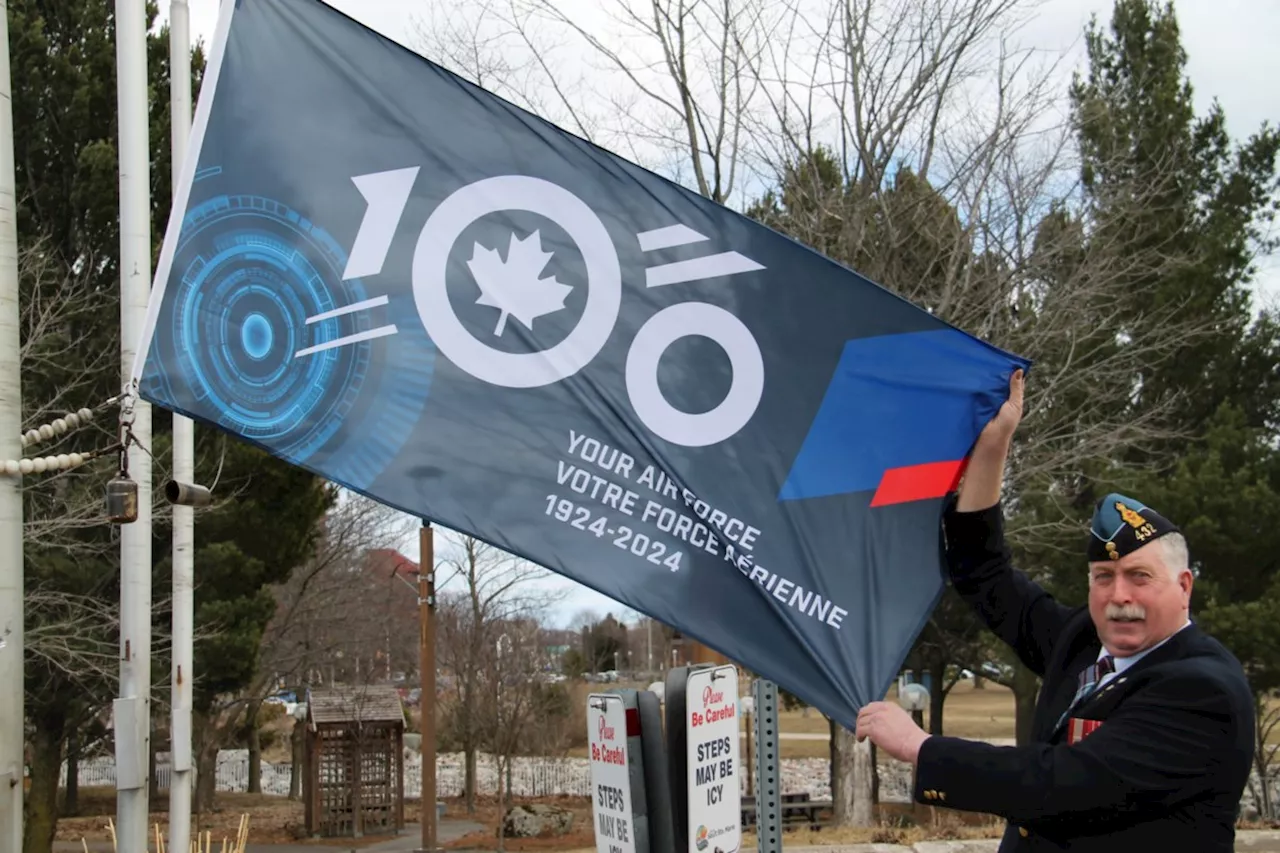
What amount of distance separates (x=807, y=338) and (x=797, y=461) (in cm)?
39

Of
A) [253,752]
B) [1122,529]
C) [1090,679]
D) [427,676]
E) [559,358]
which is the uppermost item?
[559,358]

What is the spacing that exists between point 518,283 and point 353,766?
25606 mm

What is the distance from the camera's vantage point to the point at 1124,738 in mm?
2486

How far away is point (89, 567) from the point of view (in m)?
19.5

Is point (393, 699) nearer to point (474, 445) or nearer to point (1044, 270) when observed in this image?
point (1044, 270)

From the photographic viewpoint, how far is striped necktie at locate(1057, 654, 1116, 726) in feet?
9.14

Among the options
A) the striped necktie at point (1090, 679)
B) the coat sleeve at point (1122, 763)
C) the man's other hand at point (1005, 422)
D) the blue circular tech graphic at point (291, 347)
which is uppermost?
the blue circular tech graphic at point (291, 347)

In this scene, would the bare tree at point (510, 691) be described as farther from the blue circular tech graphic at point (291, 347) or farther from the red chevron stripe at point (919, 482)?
the red chevron stripe at point (919, 482)

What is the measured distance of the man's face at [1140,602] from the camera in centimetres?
268

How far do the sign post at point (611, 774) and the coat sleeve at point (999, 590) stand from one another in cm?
107

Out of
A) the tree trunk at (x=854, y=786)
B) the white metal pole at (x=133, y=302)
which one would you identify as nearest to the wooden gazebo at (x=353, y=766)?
the tree trunk at (x=854, y=786)

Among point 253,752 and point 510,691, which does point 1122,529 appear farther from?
point 253,752

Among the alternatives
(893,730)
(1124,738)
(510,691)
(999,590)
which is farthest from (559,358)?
(510,691)

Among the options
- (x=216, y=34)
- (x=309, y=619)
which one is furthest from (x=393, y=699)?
(x=216, y=34)
